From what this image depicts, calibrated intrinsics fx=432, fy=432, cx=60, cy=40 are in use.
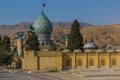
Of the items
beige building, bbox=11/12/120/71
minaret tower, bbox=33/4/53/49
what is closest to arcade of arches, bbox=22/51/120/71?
beige building, bbox=11/12/120/71

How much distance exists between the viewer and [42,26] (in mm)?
69000

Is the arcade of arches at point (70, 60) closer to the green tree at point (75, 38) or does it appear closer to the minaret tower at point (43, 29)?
the green tree at point (75, 38)

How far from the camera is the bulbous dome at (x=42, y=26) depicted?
227 feet

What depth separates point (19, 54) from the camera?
79.2m

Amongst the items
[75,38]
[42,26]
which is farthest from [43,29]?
[75,38]

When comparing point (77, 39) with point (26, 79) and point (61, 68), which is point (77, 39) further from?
point (26, 79)

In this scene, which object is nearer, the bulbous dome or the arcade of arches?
the arcade of arches

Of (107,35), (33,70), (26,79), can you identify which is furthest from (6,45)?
(107,35)

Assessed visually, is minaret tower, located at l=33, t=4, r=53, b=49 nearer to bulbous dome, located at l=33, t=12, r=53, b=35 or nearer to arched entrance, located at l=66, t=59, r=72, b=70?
bulbous dome, located at l=33, t=12, r=53, b=35

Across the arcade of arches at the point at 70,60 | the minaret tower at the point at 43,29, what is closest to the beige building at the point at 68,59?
the arcade of arches at the point at 70,60

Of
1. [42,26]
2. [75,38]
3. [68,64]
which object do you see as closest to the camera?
[68,64]

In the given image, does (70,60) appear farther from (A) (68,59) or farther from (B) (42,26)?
(B) (42,26)

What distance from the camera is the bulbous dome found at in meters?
69.2

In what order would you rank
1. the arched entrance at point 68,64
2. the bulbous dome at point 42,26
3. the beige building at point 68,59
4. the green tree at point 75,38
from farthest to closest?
Answer: the bulbous dome at point 42,26, the green tree at point 75,38, the arched entrance at point 68,64, the beige building at point 68,59
